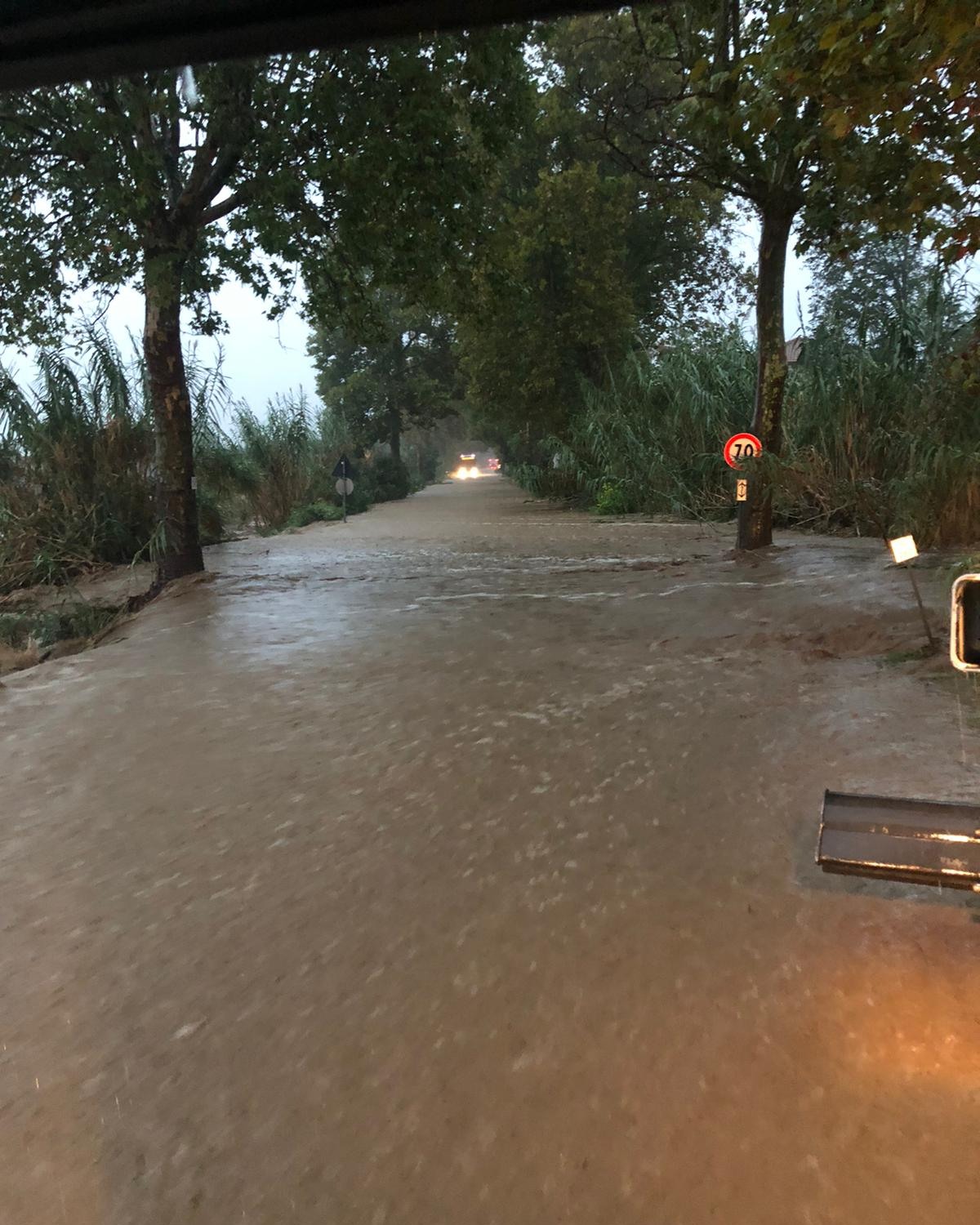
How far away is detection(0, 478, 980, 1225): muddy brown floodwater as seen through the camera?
201cm

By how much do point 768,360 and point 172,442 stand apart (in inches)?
272

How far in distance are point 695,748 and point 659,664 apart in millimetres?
1815

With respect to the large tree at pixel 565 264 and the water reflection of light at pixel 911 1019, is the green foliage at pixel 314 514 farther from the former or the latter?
the water reflection of light at pixel 911 1019

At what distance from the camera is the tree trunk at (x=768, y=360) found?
11000 mm

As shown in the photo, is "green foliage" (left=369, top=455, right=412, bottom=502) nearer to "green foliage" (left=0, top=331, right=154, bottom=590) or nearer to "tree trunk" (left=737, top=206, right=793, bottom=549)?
"green foliage" (left=0, top=331, right=154, bottom=590)

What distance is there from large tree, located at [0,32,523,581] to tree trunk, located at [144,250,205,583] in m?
0.02

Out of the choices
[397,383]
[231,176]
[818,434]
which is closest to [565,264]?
[818,434]

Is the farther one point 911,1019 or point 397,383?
point 397,383

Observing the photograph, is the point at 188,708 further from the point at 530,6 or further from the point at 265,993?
the point at 530,6

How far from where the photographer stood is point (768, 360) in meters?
11.1

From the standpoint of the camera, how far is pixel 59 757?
5.08m

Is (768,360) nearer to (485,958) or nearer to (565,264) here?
(485,958)

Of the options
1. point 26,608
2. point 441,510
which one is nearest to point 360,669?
point 26,608

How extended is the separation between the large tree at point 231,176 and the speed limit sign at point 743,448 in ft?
13.5
